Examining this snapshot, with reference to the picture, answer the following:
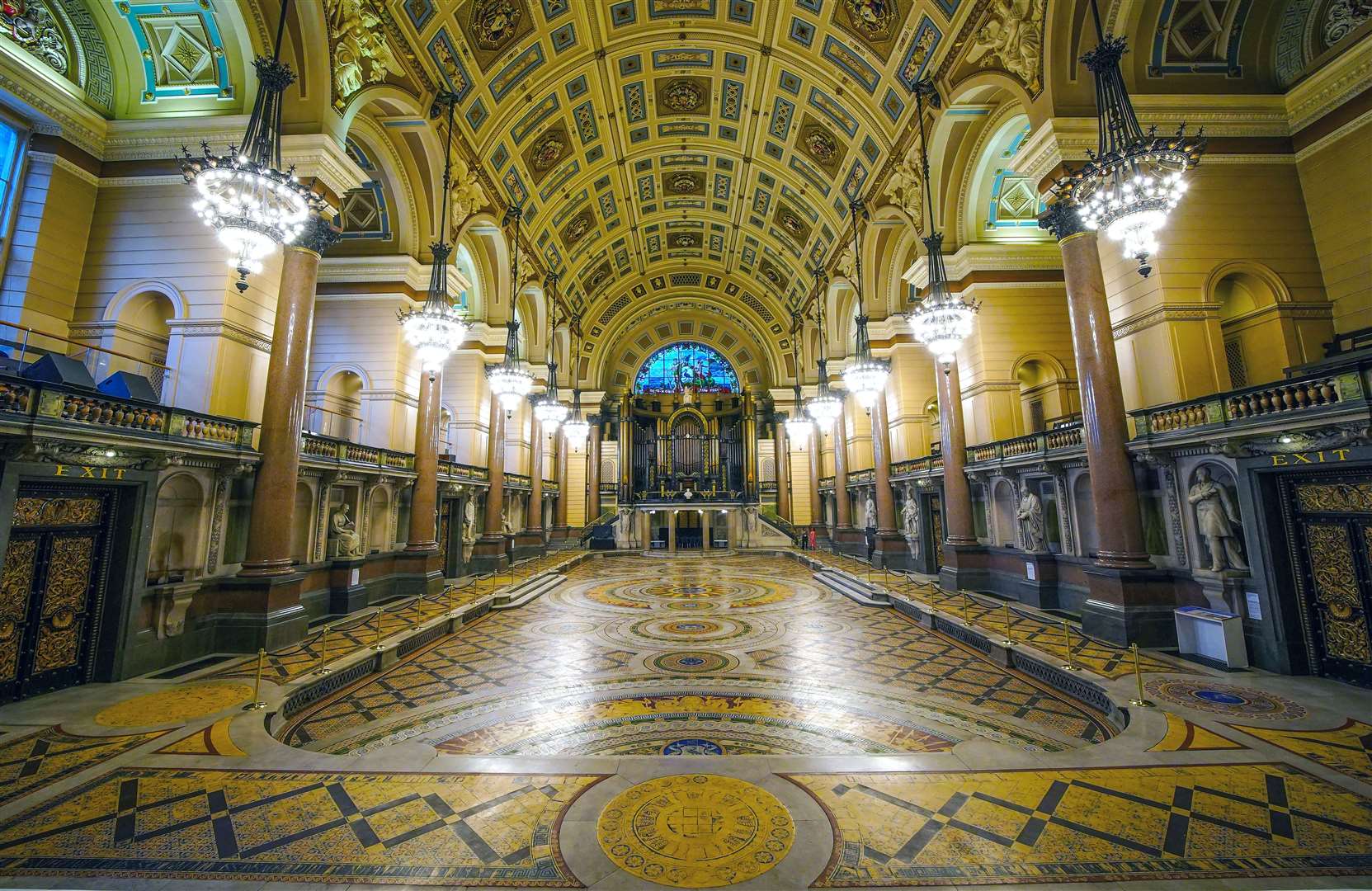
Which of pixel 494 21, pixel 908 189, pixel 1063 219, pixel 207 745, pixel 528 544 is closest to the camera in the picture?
pixel 207 745

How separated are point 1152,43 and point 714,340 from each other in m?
22.3

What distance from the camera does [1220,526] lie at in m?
5.89

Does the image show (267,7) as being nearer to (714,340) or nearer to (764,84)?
(764,84)

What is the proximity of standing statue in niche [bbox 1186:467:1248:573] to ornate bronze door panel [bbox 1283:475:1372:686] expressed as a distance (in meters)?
0.47

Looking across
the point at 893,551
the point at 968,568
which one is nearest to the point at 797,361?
the point at 893,551

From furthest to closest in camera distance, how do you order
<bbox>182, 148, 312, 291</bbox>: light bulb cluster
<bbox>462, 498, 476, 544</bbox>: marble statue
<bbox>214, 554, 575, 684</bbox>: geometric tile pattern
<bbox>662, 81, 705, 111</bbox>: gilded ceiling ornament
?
<bbox>662, 81, 705, 111</bbox>: gilded ceiling ornament < <bbox>462, 498, 476, 544</bbox>: marble statue < <bbox>214, 554, 575, 684</bbox>: geometric tile pattern < <bbox>182, 148, 312, 291</bbox>: light bulb cluster

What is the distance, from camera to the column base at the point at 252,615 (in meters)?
6.50

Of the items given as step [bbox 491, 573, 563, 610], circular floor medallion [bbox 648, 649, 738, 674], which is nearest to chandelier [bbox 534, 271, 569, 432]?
step [bbox 491, 573, 563, 610]

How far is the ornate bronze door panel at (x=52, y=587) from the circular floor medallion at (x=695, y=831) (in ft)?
21.0

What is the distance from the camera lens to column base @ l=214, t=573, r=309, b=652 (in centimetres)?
650

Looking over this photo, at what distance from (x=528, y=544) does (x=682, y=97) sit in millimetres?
15975

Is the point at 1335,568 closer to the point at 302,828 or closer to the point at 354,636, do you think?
the point at 302,828

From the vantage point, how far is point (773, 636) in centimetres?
754

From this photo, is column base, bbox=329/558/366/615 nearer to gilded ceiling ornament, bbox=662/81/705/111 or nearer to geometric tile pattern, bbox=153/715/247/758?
geometric tile pattern, bbox=153/715/247/758
